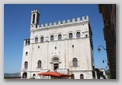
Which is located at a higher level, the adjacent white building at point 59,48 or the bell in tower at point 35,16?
the bell in tower at point 35,16

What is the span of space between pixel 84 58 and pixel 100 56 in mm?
3205

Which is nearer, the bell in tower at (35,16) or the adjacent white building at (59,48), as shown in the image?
the bell in tower at (35,16)

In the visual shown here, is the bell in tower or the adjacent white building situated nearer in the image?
the bell in tower

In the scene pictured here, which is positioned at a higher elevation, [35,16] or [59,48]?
[35,16]

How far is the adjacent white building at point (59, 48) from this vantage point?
8.51 metres

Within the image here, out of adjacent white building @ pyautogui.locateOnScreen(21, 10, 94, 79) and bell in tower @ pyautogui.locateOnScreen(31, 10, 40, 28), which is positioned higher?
bell in tower @ pyautogui.locateOnScreen(31, 10, 40, 28)

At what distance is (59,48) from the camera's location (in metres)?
9.51

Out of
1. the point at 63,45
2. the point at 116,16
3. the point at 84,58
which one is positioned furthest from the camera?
the point at 63,45

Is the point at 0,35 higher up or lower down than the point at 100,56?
higher up

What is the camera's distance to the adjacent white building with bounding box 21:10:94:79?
8508 mm

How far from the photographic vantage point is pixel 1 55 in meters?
4.92

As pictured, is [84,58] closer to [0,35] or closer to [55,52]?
[55,52]

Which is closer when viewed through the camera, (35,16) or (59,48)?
(35,16)
